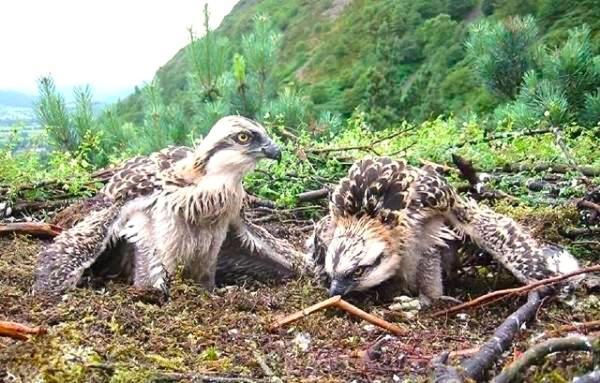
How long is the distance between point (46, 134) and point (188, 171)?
230 inches

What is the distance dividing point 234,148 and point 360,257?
93cm

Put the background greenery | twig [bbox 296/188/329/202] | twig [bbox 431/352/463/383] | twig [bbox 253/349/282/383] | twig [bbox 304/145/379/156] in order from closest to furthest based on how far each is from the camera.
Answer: twig [bbox 431/352/463/383]
twig [bbox 253/349/282/383]
twig [bbox 296/188/329/202]
twig [bbox 304/145/379/156]
the background greenery

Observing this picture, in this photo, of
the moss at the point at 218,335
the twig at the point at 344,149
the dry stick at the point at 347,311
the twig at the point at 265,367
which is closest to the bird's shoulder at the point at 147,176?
the moss at the point at 218,335

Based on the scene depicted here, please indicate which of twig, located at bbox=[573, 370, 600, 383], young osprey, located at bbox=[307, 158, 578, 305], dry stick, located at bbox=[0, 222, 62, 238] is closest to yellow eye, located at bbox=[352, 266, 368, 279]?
young osprey, located at bbox=[307, 158, 578, 305]

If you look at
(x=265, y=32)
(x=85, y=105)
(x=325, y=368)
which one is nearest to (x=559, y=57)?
(x=265, y=32)

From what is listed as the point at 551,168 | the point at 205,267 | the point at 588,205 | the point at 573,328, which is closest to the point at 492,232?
the point at 588,205

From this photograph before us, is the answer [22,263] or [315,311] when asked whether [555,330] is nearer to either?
[315,311]

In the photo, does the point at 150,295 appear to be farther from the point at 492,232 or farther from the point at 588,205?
the point at 588,205

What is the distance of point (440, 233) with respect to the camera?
565cm

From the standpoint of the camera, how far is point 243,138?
18.2 ft

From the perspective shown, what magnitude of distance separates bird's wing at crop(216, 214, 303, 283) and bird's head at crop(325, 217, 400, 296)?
31.3 inches

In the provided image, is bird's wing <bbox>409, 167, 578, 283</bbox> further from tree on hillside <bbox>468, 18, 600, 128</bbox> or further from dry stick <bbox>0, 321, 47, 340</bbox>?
tree on hillside <bbox>468, 18, 600, 128</bbox>

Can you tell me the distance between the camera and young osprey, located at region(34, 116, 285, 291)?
5.56 metres

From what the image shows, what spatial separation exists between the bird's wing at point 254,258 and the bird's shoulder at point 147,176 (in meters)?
0.58
